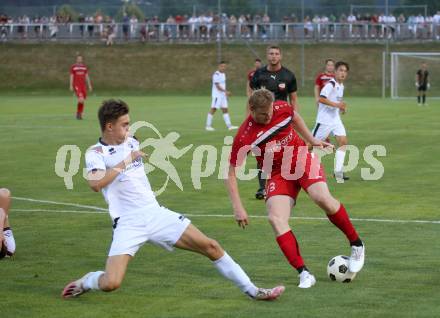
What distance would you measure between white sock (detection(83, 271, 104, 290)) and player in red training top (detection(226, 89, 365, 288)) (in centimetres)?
163

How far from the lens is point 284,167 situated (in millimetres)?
10008

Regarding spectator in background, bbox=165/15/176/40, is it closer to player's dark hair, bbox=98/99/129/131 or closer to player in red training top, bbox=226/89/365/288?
player in red training top, bbox=226/89/365/288

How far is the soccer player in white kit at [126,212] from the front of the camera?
8492mm

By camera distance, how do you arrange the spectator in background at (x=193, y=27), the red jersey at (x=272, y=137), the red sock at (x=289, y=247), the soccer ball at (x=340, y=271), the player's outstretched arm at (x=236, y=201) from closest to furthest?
the player's outstretched arm at (x=236, y=201)
the red sock at (x=289, y=247)
the soccer ball at (x=340, y=271)
the red jersey at (x=272, y=137)
the spectator in background at (x=193, y=27)

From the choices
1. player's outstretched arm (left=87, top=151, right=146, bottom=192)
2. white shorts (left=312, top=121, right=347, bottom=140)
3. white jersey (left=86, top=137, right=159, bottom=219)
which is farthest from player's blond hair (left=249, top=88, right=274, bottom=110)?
white shorts (left=312, top=121, right=347, bottom=140)

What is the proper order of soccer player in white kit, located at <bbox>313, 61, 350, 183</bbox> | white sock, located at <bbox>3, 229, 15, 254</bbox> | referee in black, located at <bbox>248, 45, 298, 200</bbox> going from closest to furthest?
white sock, located at <bbox>3, 229, 15, 254</bbox> → referee in black, located at <bbox>248, 45, 298, 200</bbox> → soccer player in white kit, located at <bbox>313, 61, 350, 183</bbox>

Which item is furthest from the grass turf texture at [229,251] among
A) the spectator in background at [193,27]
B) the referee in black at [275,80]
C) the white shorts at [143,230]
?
the spectator in background at [193,27]

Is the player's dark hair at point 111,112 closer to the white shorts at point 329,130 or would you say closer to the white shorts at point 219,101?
the white shorts at point 329,130

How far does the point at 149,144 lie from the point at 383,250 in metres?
14.7

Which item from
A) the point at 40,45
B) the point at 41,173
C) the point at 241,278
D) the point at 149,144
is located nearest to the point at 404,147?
the point at 149,144

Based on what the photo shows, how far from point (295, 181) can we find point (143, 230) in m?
2.00

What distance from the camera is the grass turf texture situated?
8.83 m

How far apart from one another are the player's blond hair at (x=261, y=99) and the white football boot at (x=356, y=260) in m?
1.71

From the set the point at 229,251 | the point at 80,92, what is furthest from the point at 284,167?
the point at 80,92
